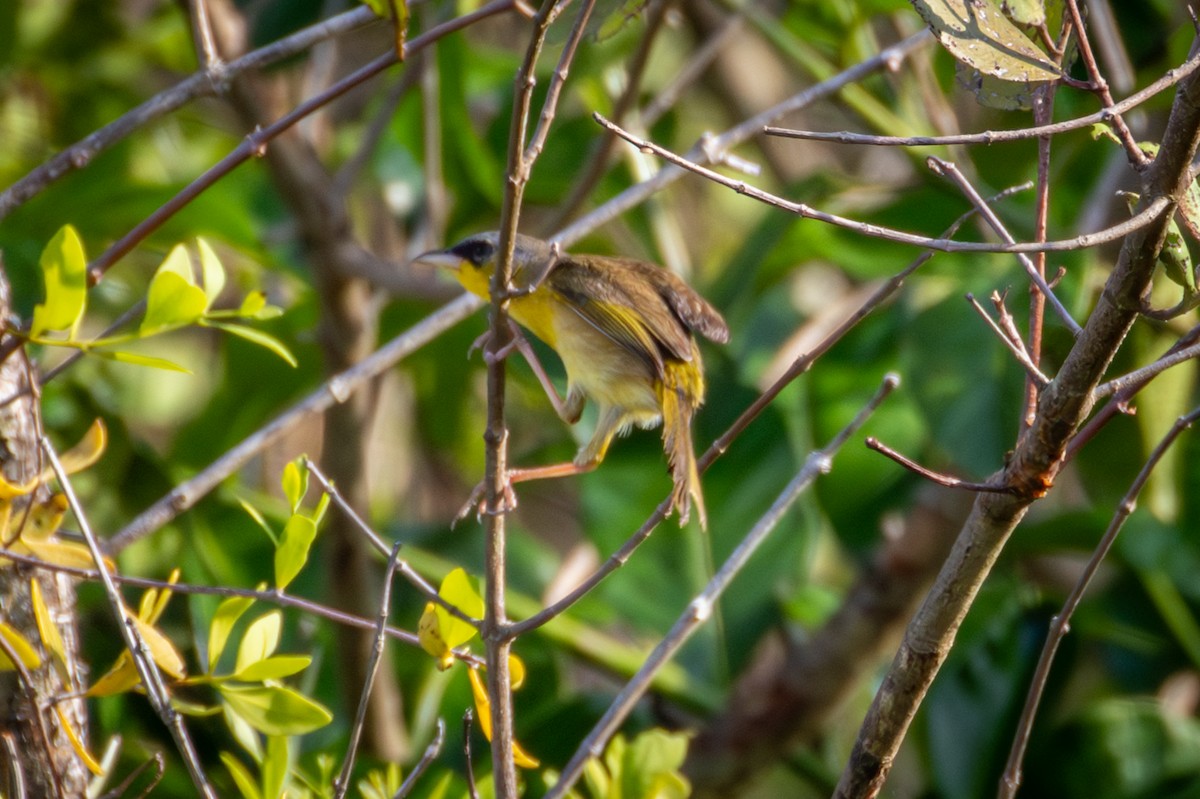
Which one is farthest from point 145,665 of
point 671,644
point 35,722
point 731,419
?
point 731,419

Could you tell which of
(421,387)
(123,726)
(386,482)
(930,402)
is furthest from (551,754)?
(386,482)

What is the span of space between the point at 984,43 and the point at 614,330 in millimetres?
819

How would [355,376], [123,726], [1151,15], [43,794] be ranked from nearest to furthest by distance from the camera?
[43,794], [355,376], [123,726], [1151,15]

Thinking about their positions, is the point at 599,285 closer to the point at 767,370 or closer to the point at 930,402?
the point at 930,402

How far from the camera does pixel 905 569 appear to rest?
7.95ft

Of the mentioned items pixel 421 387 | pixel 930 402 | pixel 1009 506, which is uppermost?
pixel 421 387

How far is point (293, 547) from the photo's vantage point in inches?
44.2

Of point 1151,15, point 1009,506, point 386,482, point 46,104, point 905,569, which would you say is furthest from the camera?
point 386,482

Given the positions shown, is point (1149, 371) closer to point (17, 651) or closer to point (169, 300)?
point (169, 300)

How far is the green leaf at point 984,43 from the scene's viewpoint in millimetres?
933

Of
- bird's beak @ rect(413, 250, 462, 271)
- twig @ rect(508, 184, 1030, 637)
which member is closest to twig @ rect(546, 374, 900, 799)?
twig @ rect(508, 184, 1030, 637)

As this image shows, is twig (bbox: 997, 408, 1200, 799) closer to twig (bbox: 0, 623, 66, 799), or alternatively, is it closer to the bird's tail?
the bird's tail

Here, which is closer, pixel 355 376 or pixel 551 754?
pixel 355 376

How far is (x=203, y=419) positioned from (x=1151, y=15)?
2.13 meters
